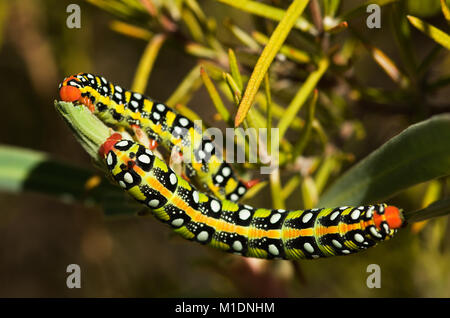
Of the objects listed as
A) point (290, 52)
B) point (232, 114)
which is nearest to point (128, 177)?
point (290, 52)

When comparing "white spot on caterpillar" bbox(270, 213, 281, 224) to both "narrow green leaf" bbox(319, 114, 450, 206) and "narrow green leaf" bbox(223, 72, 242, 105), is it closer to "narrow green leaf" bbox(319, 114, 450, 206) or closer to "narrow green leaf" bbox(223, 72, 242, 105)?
"narrow green leaf" bbox(319, 114, 450, 206)

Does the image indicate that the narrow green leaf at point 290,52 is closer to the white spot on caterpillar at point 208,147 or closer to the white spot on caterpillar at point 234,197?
the white spot on caterpillar at point 208,147

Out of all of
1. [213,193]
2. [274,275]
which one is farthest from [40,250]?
[213,193]

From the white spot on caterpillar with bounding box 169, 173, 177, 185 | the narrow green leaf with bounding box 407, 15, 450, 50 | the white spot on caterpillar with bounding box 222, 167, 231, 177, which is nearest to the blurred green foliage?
the narrow green leaf with bounding box 407, 15, 450, 50

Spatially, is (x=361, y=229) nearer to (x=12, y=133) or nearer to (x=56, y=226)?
(x=12, y=133)

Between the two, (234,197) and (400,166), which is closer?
(400,166)

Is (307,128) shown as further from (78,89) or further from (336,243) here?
(78,89)

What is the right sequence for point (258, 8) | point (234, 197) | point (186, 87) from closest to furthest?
point (258, 8) → point (234, 197) → point (186, 87)
